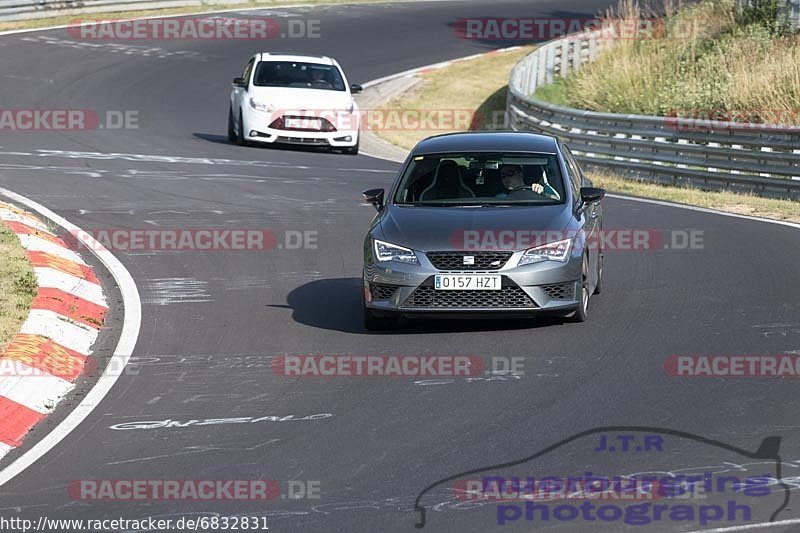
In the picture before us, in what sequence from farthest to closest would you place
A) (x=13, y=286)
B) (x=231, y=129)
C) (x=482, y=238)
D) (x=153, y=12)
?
(x=153, y=12) → (x=231, y=129) → (x=13, y=286) → (x=482, y=238)

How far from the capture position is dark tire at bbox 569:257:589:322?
1126 centimetres

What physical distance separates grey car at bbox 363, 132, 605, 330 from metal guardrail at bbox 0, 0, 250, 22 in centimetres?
3288

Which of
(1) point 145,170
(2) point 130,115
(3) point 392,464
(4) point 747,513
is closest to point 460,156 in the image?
(3) point 392,464

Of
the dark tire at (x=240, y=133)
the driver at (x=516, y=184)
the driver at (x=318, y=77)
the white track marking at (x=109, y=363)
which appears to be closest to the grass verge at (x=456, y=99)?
the driver at (x=318, y=77)

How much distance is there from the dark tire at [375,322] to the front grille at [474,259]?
69 centimetres

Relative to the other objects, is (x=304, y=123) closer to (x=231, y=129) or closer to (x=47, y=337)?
(x=231, y=129)

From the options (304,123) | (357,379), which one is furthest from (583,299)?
(304,123)

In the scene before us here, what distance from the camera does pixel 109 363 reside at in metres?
10.3

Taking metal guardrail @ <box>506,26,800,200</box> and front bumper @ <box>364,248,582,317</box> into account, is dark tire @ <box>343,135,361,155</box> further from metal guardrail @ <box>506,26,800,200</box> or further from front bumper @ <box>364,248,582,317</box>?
front bumper @ <box>364,248,582,317</box>

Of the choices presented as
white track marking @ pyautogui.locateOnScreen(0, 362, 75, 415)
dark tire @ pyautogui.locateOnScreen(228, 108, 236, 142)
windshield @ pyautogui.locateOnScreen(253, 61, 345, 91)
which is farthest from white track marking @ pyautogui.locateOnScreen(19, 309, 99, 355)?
windshield @ pyautogui.locateOnScreen(253, 61, 345, 91)

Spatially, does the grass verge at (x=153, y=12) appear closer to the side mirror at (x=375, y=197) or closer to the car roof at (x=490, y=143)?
the car roof at (x=490, y=143)

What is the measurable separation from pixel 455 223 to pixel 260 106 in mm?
14849

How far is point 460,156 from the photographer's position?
12.1 meters

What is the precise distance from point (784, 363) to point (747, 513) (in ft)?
11.5
